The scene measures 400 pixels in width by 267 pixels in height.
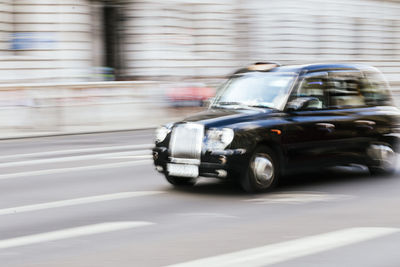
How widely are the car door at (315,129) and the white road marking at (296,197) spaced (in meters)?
0.45

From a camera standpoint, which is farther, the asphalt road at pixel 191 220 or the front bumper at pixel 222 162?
the front bumper at pixel 222 162

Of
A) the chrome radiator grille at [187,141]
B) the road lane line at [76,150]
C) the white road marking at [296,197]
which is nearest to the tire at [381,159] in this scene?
the white road marking at [296,197]

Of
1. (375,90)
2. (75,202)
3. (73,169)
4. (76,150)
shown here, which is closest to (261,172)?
(75,202)

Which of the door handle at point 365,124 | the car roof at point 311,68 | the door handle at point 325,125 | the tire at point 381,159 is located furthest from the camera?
the tire at point 381,159

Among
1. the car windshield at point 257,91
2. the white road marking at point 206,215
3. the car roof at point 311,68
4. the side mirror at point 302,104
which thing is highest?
the car roof at point 311,68

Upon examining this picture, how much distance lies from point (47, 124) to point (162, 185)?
1051 cm

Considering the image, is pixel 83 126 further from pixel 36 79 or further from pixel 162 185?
pixel 162 185

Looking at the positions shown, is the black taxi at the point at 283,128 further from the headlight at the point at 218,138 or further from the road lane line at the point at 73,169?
the road lane line at the point at 73,169

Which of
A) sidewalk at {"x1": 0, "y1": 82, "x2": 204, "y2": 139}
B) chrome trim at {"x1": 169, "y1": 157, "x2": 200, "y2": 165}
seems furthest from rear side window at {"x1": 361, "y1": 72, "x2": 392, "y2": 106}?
sidewalk at {"x1": 0, "y1": 82, "x2": 204, "y2": 139}

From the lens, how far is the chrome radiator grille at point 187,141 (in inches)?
329

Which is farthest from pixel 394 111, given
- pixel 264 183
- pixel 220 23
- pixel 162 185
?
pixel 220 23

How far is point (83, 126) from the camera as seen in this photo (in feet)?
67.8

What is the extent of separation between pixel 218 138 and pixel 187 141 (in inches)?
16.0

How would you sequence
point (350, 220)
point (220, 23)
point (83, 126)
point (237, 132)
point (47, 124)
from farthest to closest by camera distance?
point (220, 23)
point (83, 126)
point (47, 124)
point (237, 132)
point (350, 220)
